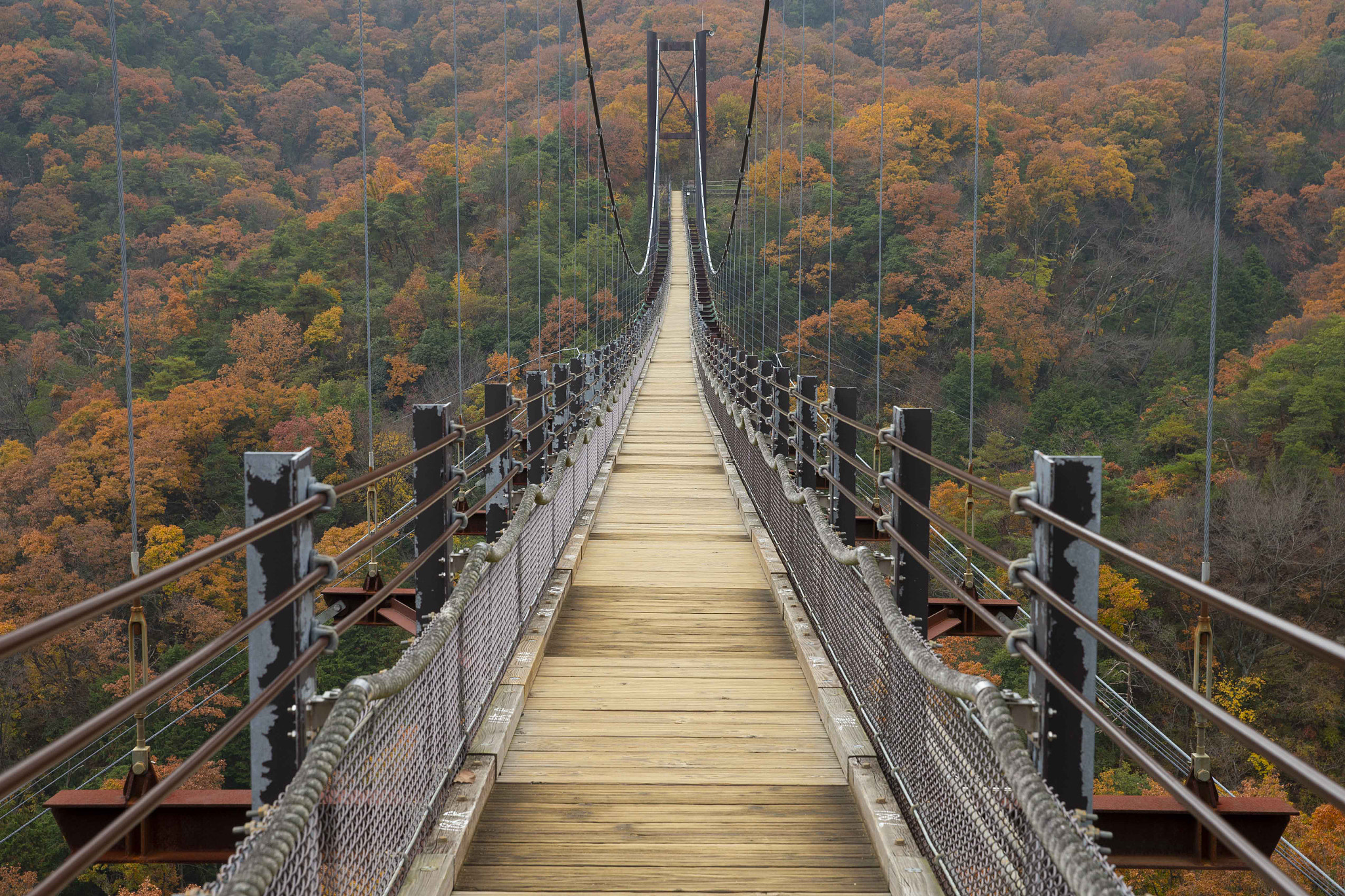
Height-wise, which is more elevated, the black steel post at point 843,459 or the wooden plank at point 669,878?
the black steel post at point 843,459

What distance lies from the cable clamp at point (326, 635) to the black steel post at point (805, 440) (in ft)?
10.1

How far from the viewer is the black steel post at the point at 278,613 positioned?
1.68m

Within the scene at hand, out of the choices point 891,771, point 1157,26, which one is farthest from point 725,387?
point 1157,26

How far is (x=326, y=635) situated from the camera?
1.77 meters

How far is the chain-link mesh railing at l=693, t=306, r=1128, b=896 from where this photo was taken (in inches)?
60.1

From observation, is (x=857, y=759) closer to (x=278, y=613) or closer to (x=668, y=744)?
(x=668, y=744)

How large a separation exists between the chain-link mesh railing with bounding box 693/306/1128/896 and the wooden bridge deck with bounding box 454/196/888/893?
0.16m

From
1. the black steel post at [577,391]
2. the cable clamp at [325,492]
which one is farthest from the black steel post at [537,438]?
the cable clamp at [325,492]

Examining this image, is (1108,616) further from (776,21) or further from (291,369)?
(776,21)

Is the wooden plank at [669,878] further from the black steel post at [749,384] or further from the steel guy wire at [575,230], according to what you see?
the steel guy wire at [575,230]

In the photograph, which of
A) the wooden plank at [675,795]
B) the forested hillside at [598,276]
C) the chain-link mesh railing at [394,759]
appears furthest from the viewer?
the forested hillside at [598,276]

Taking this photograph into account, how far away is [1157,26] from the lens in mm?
28812

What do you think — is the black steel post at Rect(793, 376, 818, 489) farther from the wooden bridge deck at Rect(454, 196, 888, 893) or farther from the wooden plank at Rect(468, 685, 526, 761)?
the wooden plank at Rect(468, 685, 526, 761)

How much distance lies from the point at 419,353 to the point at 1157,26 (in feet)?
77.3
